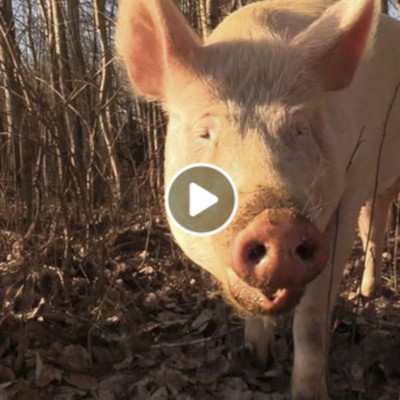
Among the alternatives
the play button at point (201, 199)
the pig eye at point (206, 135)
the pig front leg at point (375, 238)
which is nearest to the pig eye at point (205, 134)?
the pig eye at point (206, 135)

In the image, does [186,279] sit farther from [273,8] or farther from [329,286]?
[273,8]

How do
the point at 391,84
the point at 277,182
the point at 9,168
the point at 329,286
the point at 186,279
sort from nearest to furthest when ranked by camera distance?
the point at 277,182, the point at 329,286, the point at 391,84, the point at 186,279, the point at 9,168

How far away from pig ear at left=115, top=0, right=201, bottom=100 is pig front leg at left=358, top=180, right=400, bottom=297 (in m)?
2.28

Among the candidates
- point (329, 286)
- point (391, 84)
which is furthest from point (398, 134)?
point (329, 286)

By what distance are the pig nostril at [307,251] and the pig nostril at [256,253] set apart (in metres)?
0.12

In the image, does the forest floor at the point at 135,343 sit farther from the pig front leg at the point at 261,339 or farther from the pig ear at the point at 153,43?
the pig ear at the point at 153,43

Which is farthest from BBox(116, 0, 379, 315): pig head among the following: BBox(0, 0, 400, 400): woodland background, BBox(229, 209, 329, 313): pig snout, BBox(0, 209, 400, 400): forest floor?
BBox(0, 209, 400, 400): forest floor

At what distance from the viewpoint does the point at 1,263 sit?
4.17 meters

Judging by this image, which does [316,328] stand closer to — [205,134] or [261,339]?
[261,339]

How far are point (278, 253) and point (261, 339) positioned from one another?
149cm

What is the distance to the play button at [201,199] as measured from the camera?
2164mm

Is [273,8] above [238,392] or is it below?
above

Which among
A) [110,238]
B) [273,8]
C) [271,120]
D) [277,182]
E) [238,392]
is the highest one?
[273,8]

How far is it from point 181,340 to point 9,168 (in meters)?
2.39
